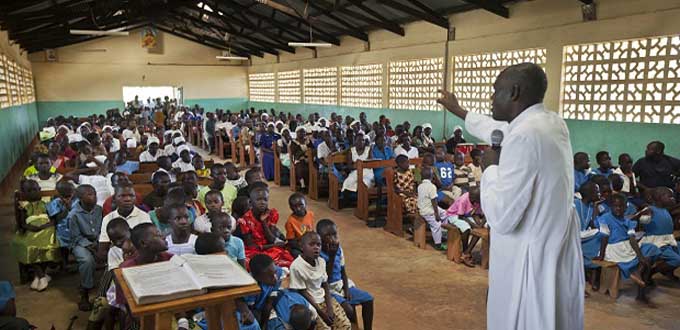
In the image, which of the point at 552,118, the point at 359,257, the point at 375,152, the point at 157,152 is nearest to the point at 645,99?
the point at 375,152

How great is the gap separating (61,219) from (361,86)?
10.8 m

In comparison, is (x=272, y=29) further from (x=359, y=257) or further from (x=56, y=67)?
(x=359, y=257)

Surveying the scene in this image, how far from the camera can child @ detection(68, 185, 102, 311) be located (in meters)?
4.14

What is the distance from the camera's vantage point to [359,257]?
547cm

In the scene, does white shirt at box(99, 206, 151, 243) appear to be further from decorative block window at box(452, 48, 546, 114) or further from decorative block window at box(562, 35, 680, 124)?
decorative block window at box(452, 48, 546, 114)

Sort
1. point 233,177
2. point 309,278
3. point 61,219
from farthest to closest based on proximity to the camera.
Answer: point 233,177 < point 61,219 < point 309,278

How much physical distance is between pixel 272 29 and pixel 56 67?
28.8 ft

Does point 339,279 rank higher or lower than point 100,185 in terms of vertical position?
lower

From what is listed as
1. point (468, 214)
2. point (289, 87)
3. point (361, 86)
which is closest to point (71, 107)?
point (289, 87)

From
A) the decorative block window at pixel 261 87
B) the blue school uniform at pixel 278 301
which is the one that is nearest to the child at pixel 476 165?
the blue school uniform at pixel 278 301

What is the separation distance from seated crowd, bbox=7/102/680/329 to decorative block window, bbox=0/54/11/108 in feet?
10.8

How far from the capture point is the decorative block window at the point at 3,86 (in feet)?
32.8

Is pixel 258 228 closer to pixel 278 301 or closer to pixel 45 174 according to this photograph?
pixel 278 301

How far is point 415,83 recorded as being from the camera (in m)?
12.2
